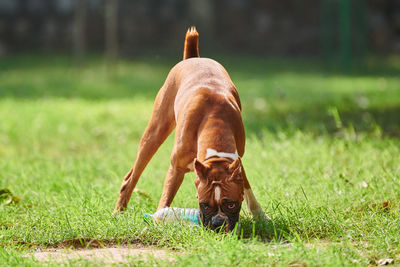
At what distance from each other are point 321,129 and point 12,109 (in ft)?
14.4

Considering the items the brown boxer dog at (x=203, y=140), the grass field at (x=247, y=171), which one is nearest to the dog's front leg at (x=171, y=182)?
the brown boxer dog at (x=203, y=140)

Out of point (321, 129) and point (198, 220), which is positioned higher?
point (198, 220)

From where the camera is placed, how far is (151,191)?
4.80 metres

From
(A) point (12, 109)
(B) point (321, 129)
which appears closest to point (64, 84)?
(A) point (12, 109)

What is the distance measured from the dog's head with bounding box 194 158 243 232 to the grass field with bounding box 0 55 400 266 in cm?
11

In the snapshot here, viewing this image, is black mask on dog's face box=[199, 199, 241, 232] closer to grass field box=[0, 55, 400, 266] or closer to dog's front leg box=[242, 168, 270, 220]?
grass field box=[0, 55, 400, 266]

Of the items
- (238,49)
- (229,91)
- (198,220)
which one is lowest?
(238,49)

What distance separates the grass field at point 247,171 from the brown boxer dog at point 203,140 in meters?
0.16

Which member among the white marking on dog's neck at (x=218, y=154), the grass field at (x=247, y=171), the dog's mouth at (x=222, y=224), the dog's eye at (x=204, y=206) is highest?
the white marking on dog's neck at (x=218, y=154)

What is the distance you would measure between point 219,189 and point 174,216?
0.51m

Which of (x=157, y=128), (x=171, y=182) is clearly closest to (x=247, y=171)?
(x=157, y=128)

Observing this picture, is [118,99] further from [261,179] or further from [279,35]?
[279,35]

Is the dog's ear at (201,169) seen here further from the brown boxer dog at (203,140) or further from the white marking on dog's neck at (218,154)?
the white marking on dog's neck at (218,154)

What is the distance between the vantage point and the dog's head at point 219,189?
10.7 feet
